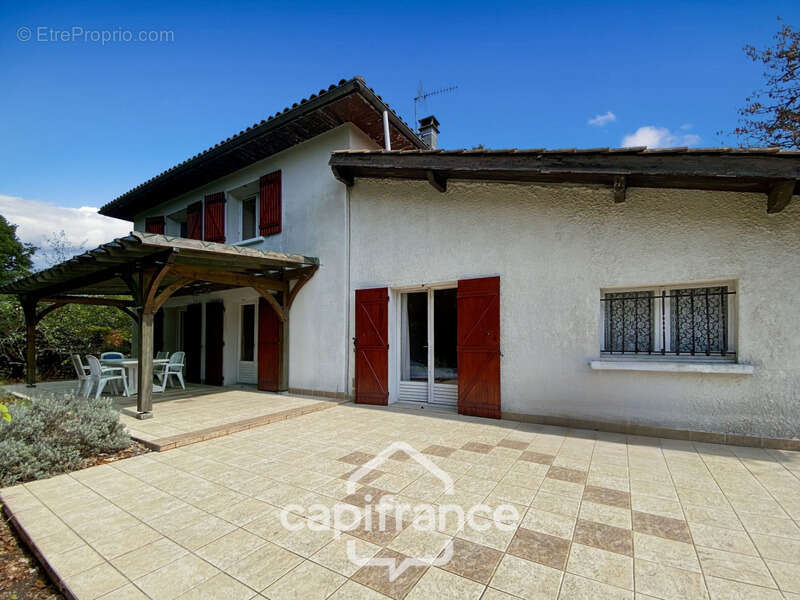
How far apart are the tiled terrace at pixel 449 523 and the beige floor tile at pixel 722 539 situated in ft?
0.04

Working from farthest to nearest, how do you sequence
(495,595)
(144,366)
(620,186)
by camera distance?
(144,366) → (620,186) → (495,595)

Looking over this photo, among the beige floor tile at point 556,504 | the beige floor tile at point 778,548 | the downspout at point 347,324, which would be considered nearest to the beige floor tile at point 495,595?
the beige floor tile at point 556,504

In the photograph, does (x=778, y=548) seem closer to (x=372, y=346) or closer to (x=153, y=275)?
(x=372, y=346)

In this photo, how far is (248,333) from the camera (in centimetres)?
909

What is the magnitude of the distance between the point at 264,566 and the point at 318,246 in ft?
19.3

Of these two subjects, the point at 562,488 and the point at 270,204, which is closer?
the point at 562,488

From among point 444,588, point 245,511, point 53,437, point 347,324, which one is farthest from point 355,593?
point 347,324

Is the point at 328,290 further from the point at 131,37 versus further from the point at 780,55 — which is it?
the point at 780,55

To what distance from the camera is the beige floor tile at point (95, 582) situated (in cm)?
190

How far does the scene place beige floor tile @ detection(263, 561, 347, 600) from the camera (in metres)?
1.85

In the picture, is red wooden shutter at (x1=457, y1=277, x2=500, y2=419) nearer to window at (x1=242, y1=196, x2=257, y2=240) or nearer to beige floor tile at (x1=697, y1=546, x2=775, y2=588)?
beige floor tile at (x1=697, y1=546, x2=775, y2=588)

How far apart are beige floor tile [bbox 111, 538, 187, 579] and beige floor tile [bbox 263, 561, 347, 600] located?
74 cm

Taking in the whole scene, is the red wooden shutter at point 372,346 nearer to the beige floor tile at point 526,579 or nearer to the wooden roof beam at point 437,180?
the wooden roof beam at point 437,180

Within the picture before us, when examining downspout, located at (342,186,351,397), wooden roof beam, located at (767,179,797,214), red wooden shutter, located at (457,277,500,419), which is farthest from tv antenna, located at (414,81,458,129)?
wooden roof beam, located at (767,179,797,214)
